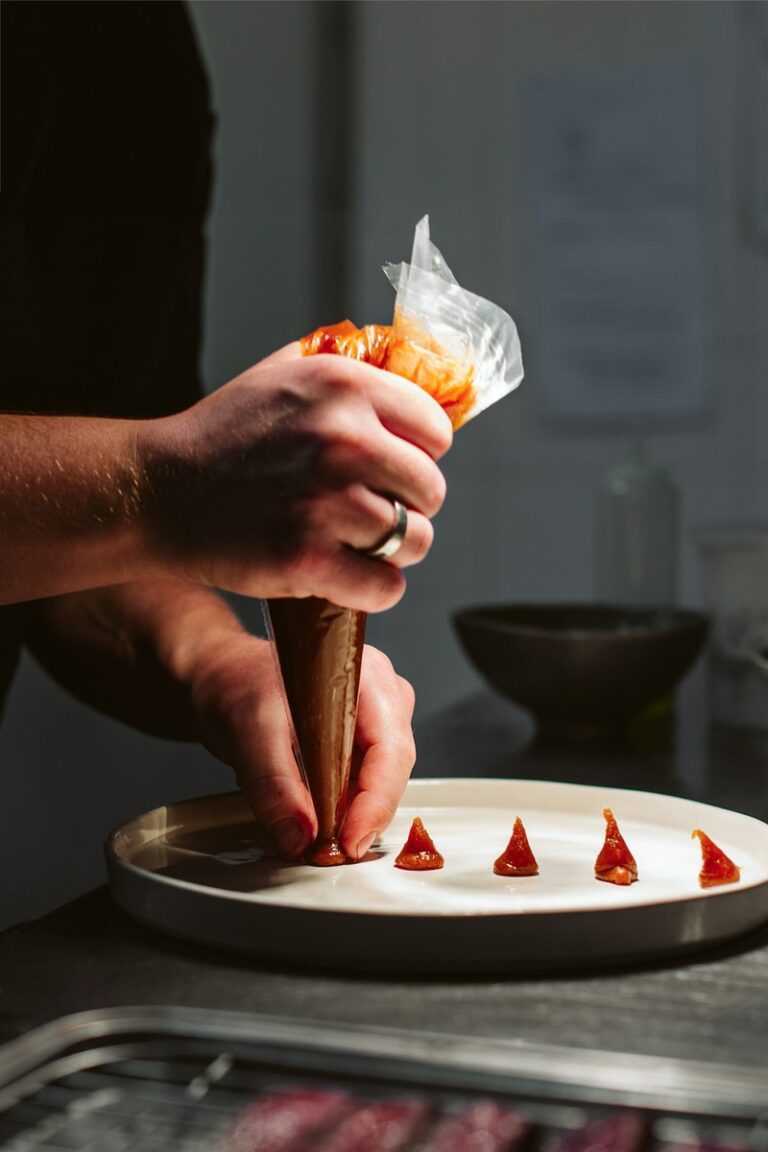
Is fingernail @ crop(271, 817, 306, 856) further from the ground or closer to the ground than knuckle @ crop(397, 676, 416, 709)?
closer to the ground

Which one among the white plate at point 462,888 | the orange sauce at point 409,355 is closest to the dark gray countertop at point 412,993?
the white plate at point 462,888

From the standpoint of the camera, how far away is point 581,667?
55.5 inches

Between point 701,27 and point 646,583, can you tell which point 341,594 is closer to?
point 646,583

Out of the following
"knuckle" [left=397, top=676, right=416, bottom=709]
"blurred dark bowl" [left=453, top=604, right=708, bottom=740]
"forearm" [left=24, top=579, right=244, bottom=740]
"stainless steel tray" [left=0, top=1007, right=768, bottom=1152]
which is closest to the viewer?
"stainless steel tray" [left=0, top=1007, right=768, bottom=1152]

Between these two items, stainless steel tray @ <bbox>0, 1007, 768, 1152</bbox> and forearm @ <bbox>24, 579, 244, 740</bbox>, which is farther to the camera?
forearm @ <bbox>24, 579, 244, 740</bbox>

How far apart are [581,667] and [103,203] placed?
81 cm

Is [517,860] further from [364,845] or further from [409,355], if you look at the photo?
[409,355]

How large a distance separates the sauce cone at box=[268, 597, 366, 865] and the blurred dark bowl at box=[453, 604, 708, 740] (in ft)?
2.02

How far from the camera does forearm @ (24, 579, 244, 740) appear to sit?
108cm

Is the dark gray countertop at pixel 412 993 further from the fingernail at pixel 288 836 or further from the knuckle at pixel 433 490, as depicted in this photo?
the knuckle at pixel 433 490

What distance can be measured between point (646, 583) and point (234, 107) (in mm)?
1089

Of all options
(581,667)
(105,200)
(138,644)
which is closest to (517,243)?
(105,200)

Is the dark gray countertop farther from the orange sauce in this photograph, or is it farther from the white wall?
the white wall

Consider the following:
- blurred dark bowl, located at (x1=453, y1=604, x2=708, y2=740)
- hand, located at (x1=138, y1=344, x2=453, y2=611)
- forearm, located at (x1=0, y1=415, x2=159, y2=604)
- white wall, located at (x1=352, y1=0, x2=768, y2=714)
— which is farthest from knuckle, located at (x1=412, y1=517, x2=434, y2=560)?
white wall, located at (x1=352, y1=0, x2=768, y2=714)
